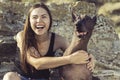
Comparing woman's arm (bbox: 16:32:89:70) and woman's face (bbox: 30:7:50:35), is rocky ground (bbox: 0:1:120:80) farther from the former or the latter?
woman's face (bbox: 30:7:50:35)

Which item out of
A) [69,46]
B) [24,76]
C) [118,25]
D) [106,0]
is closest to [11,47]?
[24,76]

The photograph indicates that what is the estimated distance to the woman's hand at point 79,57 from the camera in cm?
441

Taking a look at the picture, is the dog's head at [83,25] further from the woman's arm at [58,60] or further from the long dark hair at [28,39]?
the long dark hair at [28,39]

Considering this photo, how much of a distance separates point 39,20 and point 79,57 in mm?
642

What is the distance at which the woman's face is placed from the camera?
447 centimetres

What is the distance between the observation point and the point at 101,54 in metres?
5.61

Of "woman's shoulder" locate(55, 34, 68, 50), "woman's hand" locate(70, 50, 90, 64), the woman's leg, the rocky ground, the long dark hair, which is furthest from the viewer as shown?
the rocky ground

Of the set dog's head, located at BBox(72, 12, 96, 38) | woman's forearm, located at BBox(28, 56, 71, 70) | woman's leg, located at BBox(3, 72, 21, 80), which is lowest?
woman's leg, located at BBox(3, 72, 21, 80)

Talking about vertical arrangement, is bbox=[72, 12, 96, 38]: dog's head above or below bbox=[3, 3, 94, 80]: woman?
above

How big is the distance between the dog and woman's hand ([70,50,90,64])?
0.06m

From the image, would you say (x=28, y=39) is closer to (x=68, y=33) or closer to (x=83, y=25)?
(x=83, y=25)

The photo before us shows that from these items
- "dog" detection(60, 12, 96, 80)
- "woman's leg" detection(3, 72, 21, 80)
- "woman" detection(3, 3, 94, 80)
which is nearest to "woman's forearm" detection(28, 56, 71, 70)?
"woman" detection(3, 3, 94, 80)

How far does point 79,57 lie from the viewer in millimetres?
4406

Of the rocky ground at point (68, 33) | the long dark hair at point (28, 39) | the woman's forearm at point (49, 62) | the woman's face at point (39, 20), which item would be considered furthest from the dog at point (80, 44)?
the rocky ground at point (68, 33)
